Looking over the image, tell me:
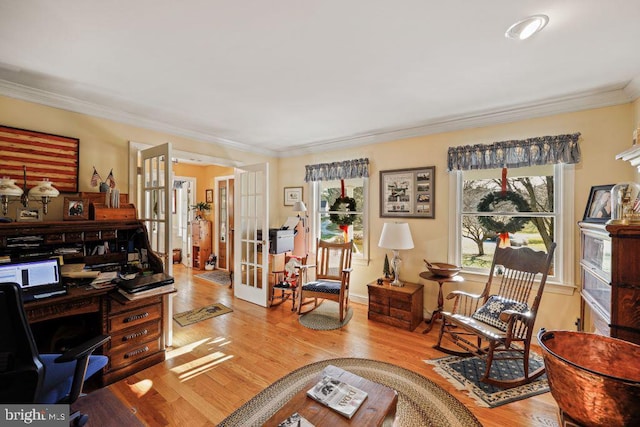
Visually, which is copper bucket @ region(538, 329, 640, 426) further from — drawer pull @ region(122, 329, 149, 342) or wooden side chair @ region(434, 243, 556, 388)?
drawer pull @ region(122, 329, 149, 342)

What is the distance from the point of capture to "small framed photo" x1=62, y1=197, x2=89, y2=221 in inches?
95.4

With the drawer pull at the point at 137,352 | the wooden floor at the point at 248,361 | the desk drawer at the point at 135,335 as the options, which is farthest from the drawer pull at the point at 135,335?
the wooden floor at the point at 248,361

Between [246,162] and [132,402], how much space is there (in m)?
3.37

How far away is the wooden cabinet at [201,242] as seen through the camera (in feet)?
19.9

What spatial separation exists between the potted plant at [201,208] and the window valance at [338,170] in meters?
2.86

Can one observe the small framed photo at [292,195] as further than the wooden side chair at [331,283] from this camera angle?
Yes

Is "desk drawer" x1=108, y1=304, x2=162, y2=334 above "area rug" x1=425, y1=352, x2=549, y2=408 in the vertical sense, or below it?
above

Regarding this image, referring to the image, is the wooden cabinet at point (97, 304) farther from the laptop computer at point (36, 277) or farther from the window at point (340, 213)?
the window at point (340, 213)

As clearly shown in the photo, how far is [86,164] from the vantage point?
2.75 m

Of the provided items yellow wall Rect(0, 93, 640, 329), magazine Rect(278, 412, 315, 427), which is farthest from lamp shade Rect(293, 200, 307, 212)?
magazine Rect(278, 412, 315, 427)

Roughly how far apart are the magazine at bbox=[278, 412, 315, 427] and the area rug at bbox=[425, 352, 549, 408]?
1.47 m

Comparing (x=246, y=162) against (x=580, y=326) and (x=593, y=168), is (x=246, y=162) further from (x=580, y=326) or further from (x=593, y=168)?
(x=580, y=326)

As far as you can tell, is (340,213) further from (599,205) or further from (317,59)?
(599,205)

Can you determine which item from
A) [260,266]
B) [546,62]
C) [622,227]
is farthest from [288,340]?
[546,62]
